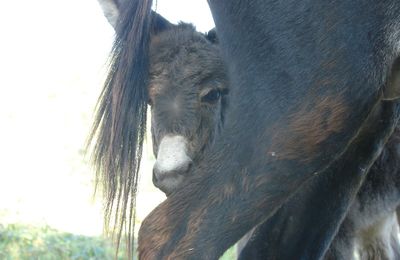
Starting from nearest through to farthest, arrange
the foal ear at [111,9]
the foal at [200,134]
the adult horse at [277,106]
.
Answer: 1. the adult horse at [277,106]
2. the foal at [200,134]
3. the foal ear at [111,9]

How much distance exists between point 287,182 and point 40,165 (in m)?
5.02

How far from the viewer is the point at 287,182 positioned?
124 inches

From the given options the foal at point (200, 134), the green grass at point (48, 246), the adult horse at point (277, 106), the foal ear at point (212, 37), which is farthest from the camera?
the green grass at point (48, 246)

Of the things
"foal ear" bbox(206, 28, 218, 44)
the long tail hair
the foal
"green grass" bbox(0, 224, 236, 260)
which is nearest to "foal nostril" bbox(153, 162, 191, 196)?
the foal

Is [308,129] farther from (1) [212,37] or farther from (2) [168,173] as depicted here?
(1) [212,37]

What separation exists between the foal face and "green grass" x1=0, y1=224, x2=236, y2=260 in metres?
1.39

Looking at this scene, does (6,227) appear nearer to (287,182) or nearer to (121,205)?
(121,205)

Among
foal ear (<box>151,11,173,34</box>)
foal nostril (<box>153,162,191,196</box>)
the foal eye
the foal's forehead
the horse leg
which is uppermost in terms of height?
foal ear (<box>151,11,173,34</box>)

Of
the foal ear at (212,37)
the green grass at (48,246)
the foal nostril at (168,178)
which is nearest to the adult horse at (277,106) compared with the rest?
the foal nostril at (168,178)

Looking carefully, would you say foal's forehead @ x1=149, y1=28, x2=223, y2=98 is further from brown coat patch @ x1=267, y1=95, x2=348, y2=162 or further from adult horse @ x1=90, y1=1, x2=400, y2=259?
brown coat patch @ x1=267, y1=95, x2=348, y2=162

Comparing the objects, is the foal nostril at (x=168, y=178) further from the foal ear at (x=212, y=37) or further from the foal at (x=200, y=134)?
the foal ear at (x=212, y=37)

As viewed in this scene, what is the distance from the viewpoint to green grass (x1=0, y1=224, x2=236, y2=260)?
553 centimetres

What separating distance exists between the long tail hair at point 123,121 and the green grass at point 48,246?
5.70 feet

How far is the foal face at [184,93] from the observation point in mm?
4273
